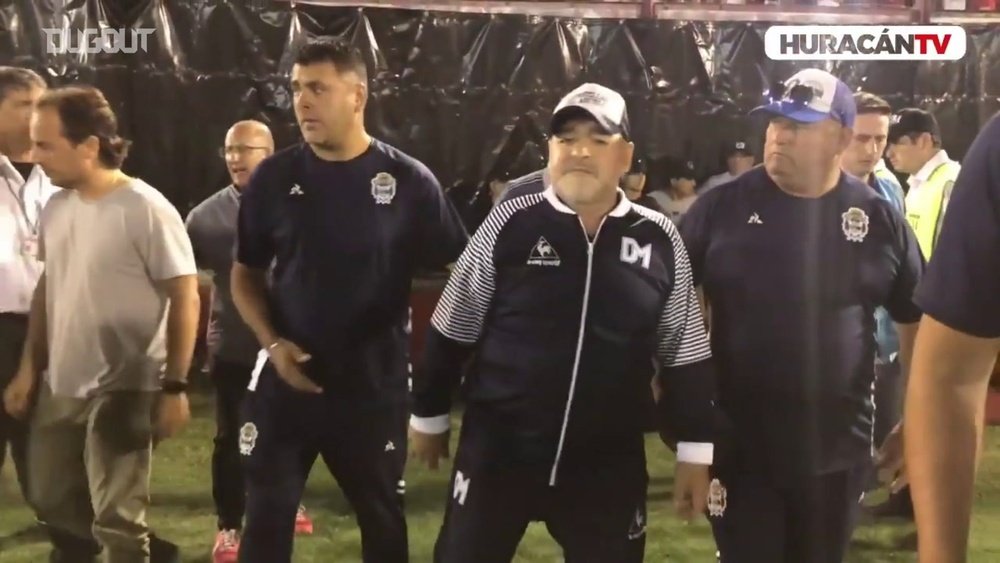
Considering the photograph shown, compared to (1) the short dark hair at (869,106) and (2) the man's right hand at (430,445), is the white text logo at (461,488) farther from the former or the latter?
(1) the short dark hair at (869,106)

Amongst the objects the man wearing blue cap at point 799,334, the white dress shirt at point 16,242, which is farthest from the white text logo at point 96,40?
the man wearing blue cap at point 799,334

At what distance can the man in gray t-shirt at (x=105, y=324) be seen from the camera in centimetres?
310

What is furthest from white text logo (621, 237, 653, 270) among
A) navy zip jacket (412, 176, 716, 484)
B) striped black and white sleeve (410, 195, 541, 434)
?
striped black and white sleeve (410, 195, 541, 434)

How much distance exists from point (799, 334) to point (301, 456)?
128 centimetres

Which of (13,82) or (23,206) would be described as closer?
(23,206)

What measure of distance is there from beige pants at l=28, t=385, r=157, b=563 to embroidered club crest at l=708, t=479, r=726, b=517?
1532mm

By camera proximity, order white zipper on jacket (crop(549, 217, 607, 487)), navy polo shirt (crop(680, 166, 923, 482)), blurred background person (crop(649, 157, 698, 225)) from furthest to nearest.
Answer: blurred background person (crop(649, 157, 698, 225)) < navy polo shirt (crop(680, 166, 923, 482)) < white zipper on jacket (crop(549, 217, 607, 487))

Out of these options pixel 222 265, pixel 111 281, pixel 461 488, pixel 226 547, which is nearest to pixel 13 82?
pixel 222 265

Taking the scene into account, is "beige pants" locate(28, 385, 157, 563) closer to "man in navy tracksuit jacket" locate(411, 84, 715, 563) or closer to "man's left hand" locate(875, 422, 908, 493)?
"man in navy tracksuit jacket" locate(411, 84, 715, 563)

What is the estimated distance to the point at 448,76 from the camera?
7012mm

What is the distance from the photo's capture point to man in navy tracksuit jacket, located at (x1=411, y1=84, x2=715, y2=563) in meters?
2.42

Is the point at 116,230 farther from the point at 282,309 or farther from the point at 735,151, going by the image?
the point at 735,151

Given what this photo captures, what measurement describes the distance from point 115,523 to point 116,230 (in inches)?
30.9

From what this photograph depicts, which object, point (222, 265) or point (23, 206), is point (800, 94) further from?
point (23, 206)
